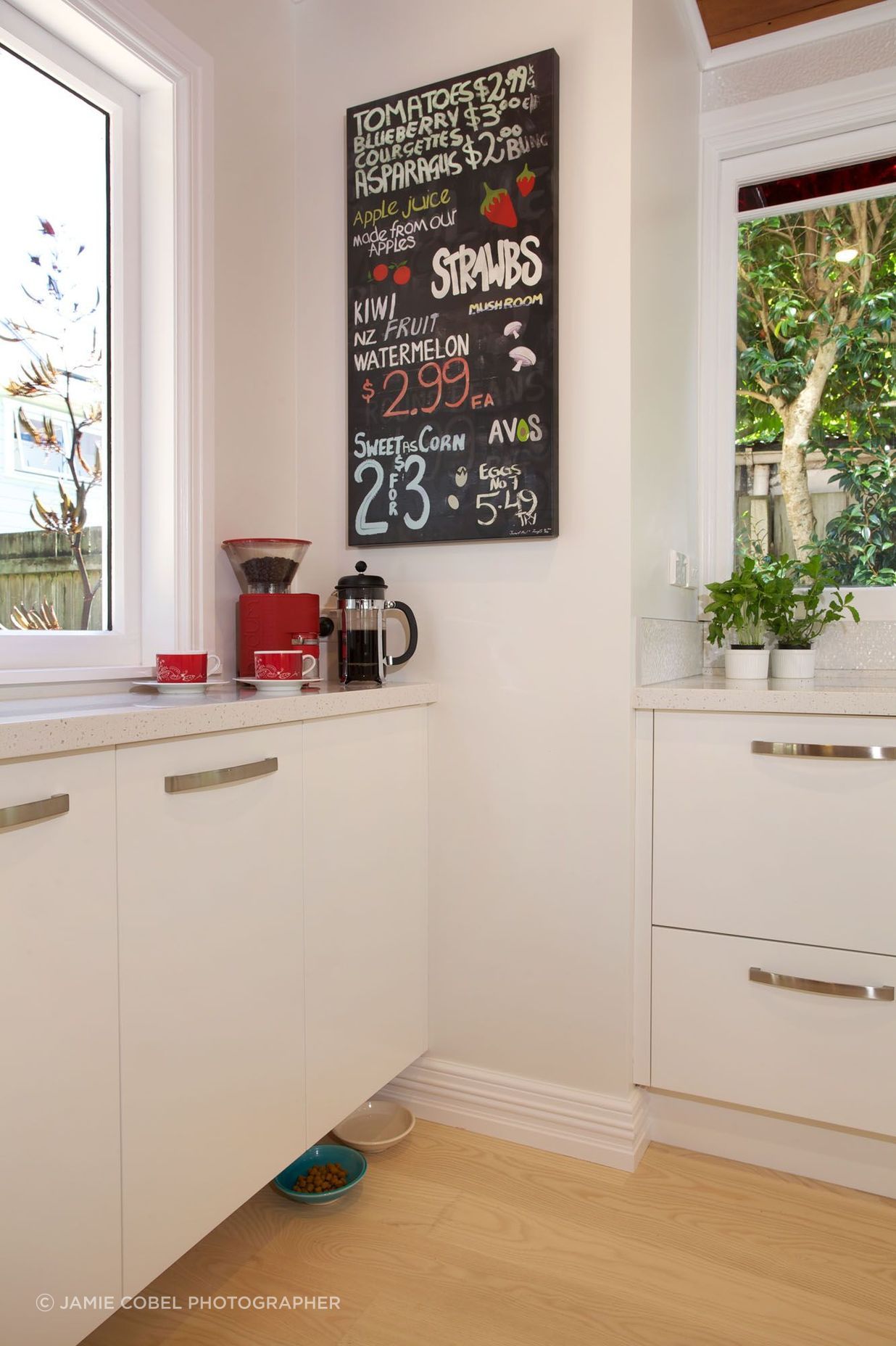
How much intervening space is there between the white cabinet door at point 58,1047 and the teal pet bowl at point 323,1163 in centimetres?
52

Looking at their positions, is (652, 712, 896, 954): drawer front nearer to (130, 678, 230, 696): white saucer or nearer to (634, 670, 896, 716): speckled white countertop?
(634, 670, 896, 716): speckled white countertop

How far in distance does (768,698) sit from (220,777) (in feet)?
3.27

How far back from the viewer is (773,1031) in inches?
65.4

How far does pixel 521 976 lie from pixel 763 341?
174 centimetres

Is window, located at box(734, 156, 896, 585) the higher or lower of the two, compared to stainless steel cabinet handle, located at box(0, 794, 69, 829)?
higher

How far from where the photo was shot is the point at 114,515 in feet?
5.59

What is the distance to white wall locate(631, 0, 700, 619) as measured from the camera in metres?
1.75

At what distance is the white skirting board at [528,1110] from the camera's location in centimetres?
174

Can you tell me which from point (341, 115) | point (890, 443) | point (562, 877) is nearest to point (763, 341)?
point (890, 443)

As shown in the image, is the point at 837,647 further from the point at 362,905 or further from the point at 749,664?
the point at 362,905

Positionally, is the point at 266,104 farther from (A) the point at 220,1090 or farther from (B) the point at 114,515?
(A) the point at 220,1090

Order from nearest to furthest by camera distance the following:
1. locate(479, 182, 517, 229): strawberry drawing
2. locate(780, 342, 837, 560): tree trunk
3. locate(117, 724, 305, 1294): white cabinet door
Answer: locate(117, 724, 305, 1294): white cabinet door
locate(479, 182, 517, 229): strawberry drawing
locate(780, 342, 837, 560): tree trunk

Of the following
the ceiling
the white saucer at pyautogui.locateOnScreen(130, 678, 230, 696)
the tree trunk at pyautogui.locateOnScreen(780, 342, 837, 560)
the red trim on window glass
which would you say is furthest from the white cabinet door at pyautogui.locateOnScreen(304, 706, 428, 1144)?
the ceiling

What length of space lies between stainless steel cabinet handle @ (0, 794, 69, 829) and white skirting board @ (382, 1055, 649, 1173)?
1221 mm
